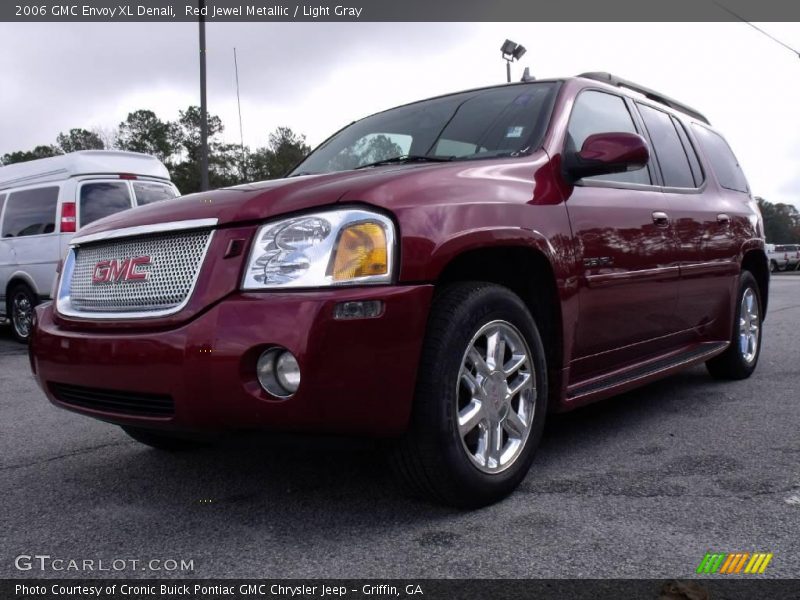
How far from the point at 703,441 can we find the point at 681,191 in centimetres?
148

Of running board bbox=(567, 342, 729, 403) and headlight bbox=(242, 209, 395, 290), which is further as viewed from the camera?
running board bbox=(567, 342, 729, 403)

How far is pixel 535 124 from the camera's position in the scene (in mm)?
3295

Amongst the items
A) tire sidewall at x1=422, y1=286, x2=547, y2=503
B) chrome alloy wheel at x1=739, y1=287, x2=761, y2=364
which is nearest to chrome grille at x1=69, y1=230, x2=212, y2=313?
tire sidewall at x1=422, y1=286, x2=547, y2=503

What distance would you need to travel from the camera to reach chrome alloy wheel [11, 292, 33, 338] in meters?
9.27

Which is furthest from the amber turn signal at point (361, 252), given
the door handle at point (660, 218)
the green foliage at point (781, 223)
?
the green foliage at point (781, 223)

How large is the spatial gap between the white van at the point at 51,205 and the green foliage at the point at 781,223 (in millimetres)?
104069

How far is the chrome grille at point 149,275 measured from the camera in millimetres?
2504

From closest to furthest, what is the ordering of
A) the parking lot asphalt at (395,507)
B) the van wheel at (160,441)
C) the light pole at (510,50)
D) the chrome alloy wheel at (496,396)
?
the parking lot asphalt at (395,507) < the chrome alloy wheel at (496,396) < the van wheel at (160,441) < the light pole at (510,50)

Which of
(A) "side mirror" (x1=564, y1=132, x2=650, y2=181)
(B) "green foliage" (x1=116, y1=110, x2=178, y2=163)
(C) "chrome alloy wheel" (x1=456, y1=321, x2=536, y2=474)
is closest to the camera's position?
(C) "chrome alloy wheel" (x1=456, y1=321, x2=536, y2=474)

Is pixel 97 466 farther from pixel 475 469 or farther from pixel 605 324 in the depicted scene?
pixel 605 324

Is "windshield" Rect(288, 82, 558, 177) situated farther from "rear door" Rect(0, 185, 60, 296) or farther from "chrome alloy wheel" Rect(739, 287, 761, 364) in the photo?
"rear door" Rect(0, 185, 60, 296)

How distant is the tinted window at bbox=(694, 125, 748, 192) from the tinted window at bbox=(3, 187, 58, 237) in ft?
23.4

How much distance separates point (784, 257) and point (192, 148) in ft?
130

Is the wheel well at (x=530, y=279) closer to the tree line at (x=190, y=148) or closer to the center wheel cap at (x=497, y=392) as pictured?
the center wheel cap at (x=497, y=392)
